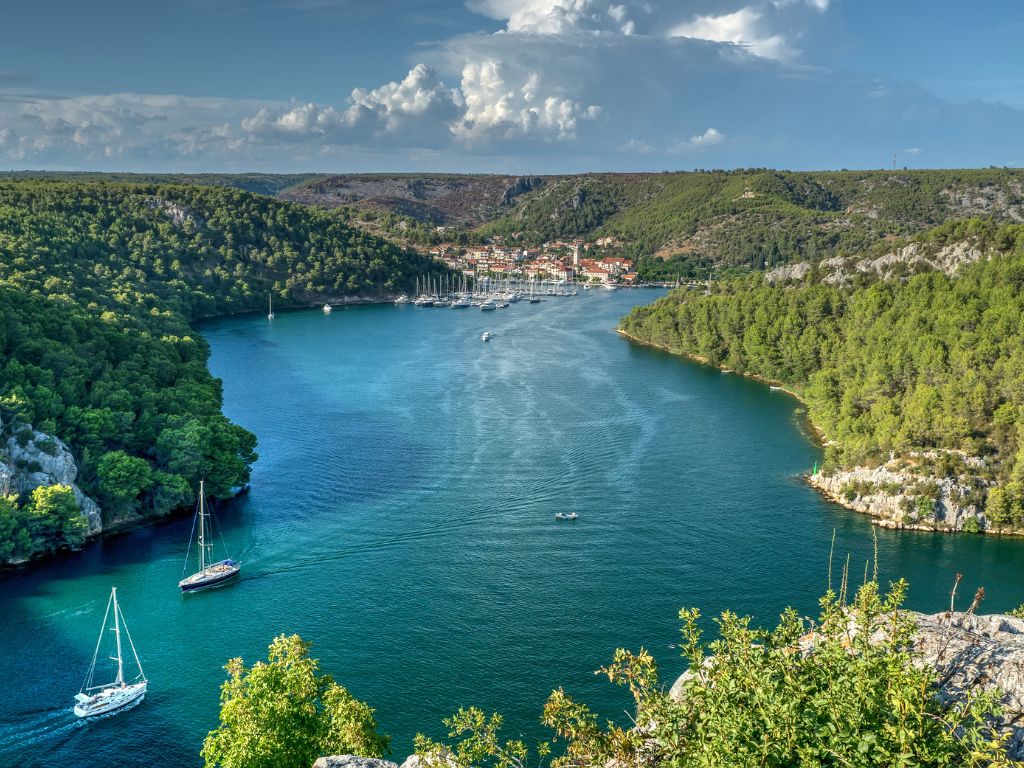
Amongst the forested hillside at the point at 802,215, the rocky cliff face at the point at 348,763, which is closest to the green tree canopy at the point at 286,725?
the rocky cliff face at the point at 348,763

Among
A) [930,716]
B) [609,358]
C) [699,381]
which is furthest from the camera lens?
[609,358]

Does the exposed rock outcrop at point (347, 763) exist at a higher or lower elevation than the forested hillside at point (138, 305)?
lower

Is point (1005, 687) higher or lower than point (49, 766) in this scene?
higher

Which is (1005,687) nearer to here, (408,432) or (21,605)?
(21,605)

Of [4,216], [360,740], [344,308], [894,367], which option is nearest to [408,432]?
[894,367]

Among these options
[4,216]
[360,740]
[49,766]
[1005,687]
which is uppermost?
[4,216]

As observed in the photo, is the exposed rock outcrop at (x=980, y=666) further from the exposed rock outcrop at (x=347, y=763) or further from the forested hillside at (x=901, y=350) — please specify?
the forested hillside at (x=901, y=350)

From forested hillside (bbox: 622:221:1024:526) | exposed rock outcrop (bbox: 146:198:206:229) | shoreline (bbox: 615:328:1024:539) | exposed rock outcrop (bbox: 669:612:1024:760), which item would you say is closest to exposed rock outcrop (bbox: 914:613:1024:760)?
exposed rock outcrop (bbox: 669:612:1024:760)

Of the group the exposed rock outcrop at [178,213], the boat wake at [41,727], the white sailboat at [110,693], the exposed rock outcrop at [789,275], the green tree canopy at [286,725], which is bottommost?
the boat wake at [41,727]
